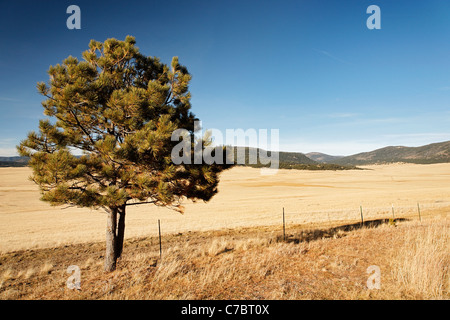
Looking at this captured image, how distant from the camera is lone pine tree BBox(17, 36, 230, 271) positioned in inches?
264

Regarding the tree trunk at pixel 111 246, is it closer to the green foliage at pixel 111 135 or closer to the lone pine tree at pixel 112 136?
the lone pine tree at pixel 112 136

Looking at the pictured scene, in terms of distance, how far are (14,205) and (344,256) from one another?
149ft

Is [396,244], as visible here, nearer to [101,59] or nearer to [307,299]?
[307,299]

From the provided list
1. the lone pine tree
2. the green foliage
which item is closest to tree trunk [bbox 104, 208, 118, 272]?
the lone pine tree

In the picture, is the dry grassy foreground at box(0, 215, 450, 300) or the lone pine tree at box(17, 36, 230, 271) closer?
the dry grassy foreground at box(0, 215, 450, 300)

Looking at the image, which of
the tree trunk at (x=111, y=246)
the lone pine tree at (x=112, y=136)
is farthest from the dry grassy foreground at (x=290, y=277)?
the lone pine tree at (x=112, y=136)

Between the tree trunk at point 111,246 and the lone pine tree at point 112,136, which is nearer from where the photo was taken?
the lone pine tree at point 112,136

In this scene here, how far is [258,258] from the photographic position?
7555mm

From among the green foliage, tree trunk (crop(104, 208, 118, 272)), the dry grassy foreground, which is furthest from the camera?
tree trunk (crop(104, 208, 118, 272))

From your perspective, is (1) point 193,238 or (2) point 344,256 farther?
(1) point 193,238

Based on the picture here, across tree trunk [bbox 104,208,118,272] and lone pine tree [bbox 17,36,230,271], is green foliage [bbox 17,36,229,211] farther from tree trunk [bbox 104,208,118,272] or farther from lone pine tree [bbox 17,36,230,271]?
tree trunk [bbox 104,208,118,272]

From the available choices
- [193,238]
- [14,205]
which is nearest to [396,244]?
[193,238]

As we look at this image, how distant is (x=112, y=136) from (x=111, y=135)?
87 cm

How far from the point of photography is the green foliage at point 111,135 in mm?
Result: 6688
